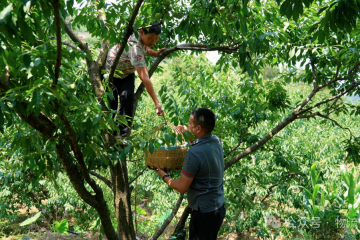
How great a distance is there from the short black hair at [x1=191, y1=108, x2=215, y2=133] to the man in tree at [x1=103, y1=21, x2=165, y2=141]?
0.31 m

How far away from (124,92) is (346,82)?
9.06ft

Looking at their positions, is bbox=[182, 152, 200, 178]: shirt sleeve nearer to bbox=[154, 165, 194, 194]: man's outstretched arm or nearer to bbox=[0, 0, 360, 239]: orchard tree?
bbox=[154, 165, 194, 194]: man's outstretched arm

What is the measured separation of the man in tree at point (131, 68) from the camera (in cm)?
245

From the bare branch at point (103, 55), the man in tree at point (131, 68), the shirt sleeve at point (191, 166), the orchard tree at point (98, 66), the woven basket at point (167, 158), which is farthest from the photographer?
the bare branch at point (103, 55)

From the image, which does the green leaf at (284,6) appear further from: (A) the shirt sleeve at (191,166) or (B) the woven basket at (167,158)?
(B) the woven basket at (167,158)

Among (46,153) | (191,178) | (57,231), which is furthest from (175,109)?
(57,231)

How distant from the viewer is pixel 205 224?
216 cm

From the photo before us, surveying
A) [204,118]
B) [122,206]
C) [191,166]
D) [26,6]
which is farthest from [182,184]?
[26,6]

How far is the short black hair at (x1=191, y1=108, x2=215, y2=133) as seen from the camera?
87.3 inches

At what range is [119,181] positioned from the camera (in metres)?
2.51

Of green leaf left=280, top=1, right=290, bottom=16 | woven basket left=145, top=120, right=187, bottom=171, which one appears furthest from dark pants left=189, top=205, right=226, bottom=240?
green leaf left=280, top=1, right=290, bottom=16

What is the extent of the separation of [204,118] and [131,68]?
983mm

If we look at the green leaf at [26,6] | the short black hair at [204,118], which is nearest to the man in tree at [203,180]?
the short black hair at [204,118]

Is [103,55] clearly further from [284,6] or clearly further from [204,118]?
[284,6]
